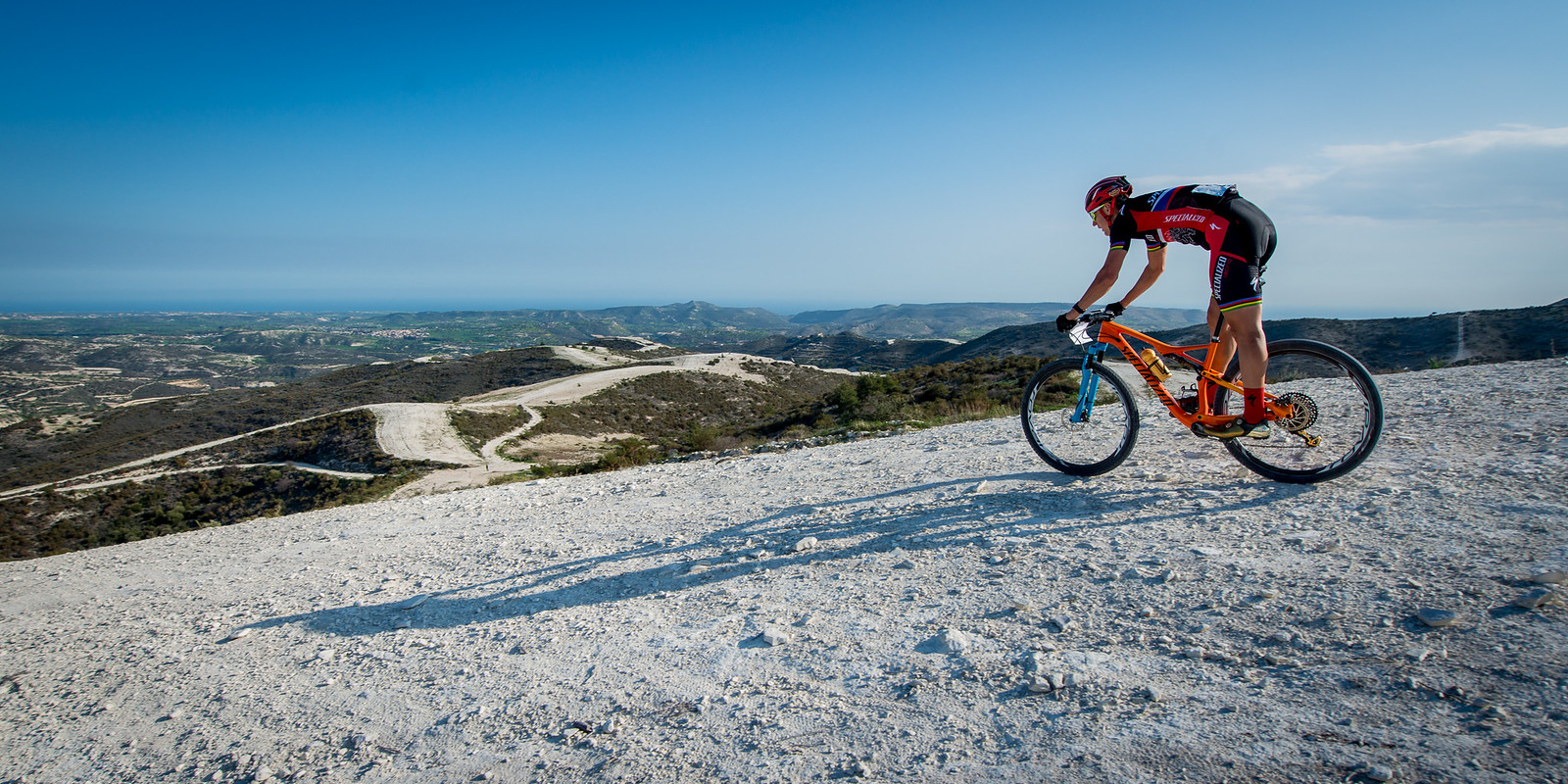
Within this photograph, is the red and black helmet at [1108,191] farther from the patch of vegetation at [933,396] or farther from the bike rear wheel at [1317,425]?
the patch of vegetation at [933,396]

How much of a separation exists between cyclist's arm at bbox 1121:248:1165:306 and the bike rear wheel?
953 millimetres

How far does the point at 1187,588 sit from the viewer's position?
335cm

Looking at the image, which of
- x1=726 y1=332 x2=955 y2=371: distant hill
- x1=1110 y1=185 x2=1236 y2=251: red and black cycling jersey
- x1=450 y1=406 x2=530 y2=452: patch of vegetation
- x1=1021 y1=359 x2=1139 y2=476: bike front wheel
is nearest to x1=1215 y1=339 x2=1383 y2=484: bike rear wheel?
x1=1021 y1=359 x2=1139 y2=476: bike front wheel

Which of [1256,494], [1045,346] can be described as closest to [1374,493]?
[1256,494]

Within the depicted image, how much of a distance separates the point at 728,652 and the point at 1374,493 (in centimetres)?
444

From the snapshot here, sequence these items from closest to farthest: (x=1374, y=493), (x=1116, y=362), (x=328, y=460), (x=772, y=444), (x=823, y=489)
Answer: (x=1374, y=493)
(x=823, y=489)
(x=1116, y=362)
(x=772, y=444)
(x=328, y=460)

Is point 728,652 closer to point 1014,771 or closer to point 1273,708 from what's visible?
point 1014,771

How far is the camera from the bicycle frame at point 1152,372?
5129 millimetres

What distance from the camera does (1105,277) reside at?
5.46m

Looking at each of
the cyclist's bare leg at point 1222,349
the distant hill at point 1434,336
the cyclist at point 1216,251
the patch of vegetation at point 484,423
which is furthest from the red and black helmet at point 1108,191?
the patch of vegetation at point 484,423

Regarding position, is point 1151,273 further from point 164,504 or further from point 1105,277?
point 164,504

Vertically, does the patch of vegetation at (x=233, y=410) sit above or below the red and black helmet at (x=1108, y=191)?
below

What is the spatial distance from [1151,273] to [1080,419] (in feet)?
4.87

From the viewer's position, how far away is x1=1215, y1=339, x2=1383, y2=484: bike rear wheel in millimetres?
4703
